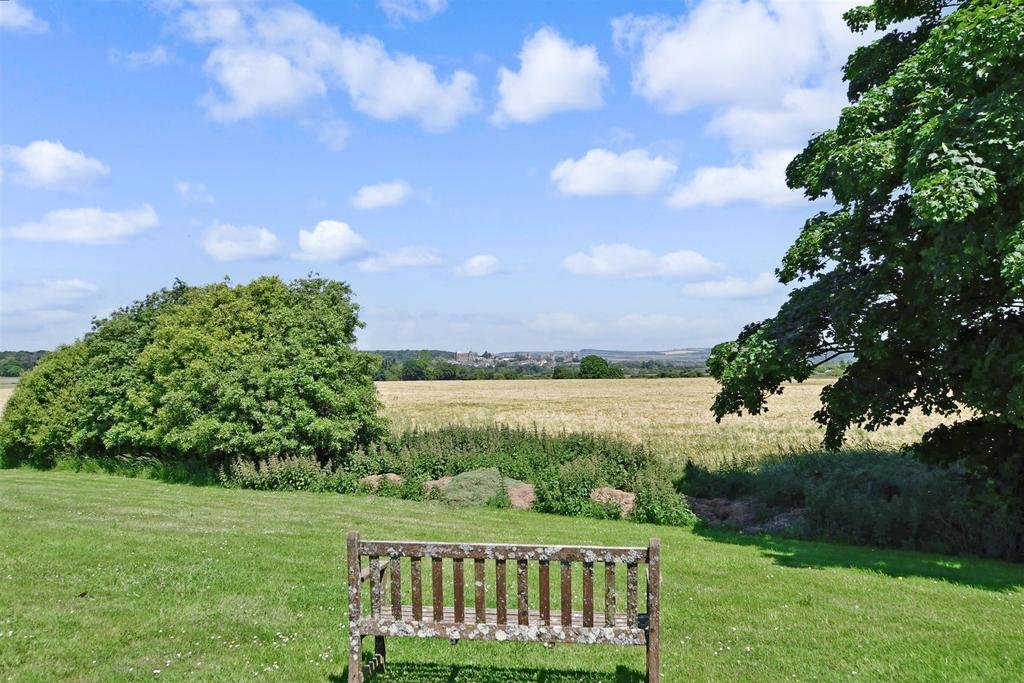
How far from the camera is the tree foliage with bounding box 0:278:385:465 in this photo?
22984 mm

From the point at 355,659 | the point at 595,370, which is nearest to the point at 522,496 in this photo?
the point at 355,659

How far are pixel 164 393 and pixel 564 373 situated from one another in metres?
84.5

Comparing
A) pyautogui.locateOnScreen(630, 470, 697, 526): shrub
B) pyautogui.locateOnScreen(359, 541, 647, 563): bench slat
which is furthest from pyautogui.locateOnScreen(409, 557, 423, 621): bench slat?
pyautogui.locateOnScreen(630, 470, 697, 526): shrub

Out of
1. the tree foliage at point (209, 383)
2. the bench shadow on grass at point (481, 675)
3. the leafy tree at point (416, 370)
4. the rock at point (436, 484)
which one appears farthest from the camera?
the leafy tree at point (416, 370)

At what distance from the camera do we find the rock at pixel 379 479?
70.0 feet

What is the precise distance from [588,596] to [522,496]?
13668 mm

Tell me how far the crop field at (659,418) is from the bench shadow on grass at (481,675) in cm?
1811

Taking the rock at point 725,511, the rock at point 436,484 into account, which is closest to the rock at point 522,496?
the rock at point 436,484

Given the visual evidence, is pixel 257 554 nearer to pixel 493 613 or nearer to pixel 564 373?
pixel 493 613

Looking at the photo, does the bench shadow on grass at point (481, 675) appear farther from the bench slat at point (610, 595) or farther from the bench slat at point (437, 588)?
the bench slat at point (610, 595)

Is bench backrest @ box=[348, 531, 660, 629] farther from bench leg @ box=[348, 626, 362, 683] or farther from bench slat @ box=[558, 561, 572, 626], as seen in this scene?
bench leg @ box=[348, 626, 362, 683]

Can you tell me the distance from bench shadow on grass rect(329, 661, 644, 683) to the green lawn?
26mm

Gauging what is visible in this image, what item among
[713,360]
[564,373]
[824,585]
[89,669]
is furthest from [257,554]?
[564,373]

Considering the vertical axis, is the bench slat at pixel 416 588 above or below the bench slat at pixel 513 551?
below
